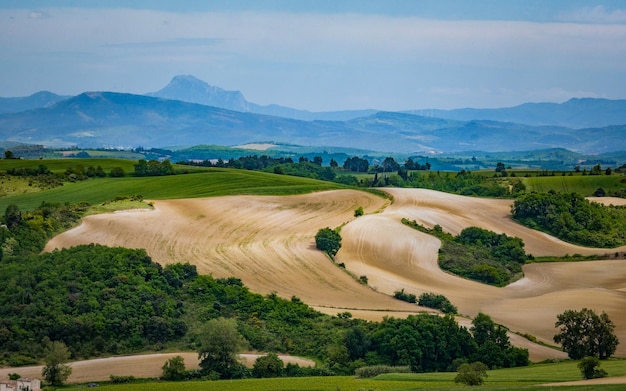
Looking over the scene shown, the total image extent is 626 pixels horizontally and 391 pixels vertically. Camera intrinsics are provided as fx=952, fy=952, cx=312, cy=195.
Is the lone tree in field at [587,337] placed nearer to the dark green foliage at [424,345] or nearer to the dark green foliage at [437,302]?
the dark green foliage at [424,345]

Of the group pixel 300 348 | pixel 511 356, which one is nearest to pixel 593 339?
pixel 511 356

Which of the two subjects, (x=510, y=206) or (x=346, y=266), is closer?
(x=346, y=266)

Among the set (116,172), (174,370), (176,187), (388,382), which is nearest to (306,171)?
(116,172)

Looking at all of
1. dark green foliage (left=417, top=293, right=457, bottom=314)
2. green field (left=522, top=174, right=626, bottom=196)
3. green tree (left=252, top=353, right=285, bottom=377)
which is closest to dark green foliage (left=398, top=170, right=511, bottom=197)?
green field (left=522, top=174, right=626, bottom=196)

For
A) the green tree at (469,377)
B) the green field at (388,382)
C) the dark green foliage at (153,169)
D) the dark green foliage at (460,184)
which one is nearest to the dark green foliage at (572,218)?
the dark green foliage at (460,184)

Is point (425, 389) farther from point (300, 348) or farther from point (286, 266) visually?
point (286, 266)

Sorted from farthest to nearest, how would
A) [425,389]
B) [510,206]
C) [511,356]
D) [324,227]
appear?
[510,206] → [324,227] → [511,356] → [425,389]

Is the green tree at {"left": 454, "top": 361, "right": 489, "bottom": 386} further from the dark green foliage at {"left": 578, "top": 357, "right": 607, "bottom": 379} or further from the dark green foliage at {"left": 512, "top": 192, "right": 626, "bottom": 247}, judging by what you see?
the dark green foliage at {"left": 512, "top": 192, "right": 626, "bottom": 247}

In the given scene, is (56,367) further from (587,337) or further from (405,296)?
(587,337)
